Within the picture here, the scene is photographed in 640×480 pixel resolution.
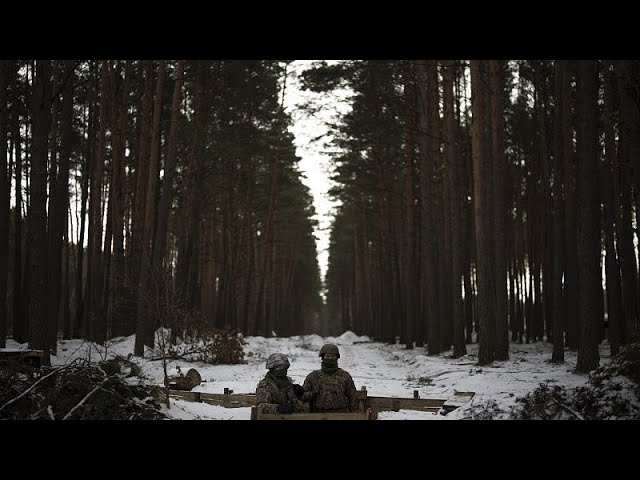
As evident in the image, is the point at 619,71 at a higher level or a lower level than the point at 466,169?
lower

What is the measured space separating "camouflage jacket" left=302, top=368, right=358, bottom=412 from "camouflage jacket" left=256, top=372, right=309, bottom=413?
6.3 inches

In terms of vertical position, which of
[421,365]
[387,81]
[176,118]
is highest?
[387,81]

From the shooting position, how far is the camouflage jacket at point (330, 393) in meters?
8.34

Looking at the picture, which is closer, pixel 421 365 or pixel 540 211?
pixel 421 365

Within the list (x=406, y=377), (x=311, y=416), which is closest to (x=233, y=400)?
(x=311, y=416)

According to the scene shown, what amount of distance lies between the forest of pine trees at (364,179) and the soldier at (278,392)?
4.00 metres

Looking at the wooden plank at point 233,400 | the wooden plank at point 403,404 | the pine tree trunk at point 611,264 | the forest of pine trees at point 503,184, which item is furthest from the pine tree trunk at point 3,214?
the pine tree trunk at point 611,264

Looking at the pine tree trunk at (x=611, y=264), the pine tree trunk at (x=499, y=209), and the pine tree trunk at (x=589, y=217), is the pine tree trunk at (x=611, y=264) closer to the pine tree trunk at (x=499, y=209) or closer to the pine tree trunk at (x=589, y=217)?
the pine tree trunk at (x=499, y=209)

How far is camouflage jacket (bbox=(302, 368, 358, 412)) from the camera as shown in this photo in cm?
834

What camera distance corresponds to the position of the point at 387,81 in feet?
77.4

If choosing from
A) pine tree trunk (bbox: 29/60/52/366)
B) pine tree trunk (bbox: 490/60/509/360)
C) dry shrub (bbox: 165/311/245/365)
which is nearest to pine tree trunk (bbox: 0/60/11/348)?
pine tree trunk (bbox: 29/60/52/366)
